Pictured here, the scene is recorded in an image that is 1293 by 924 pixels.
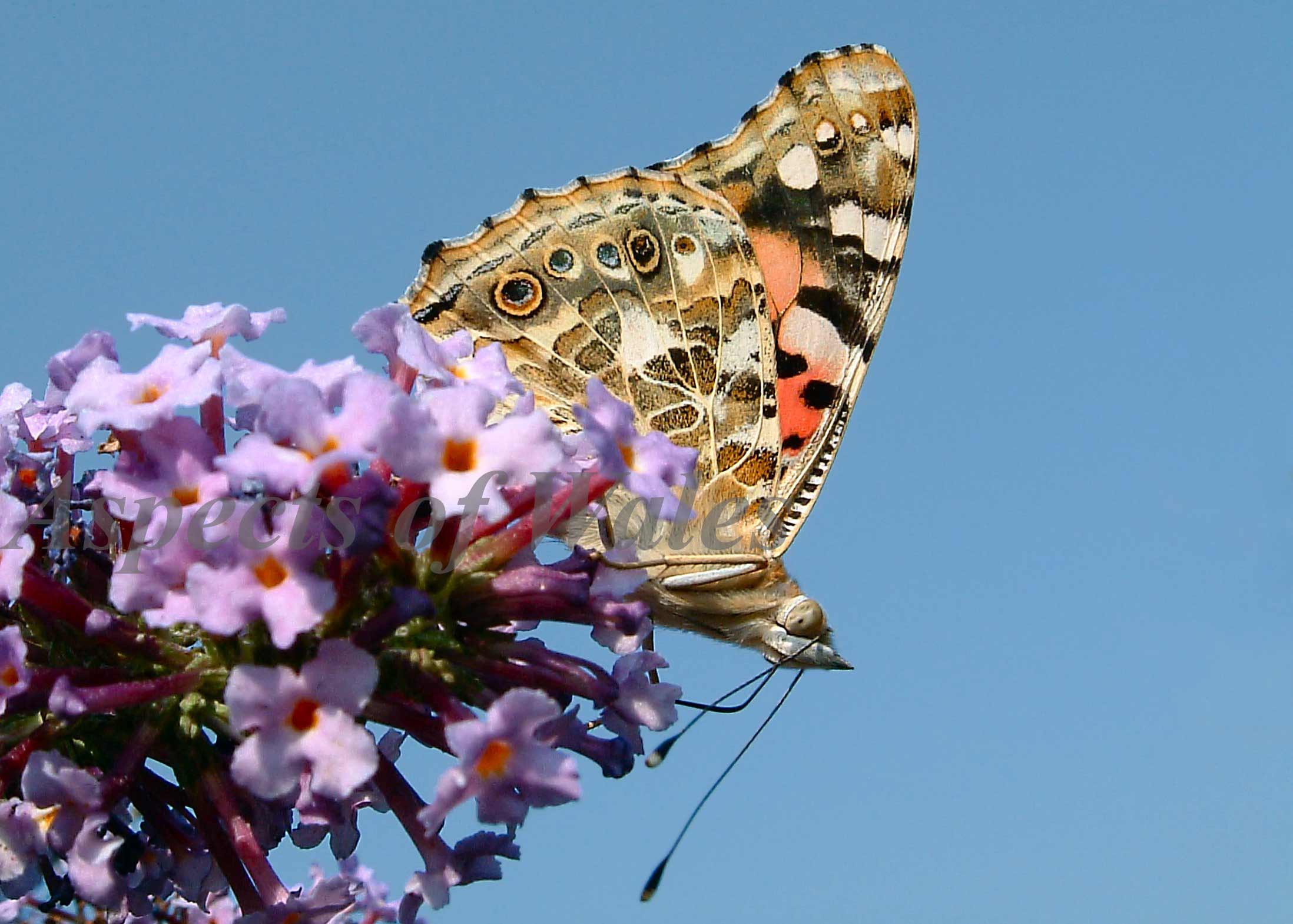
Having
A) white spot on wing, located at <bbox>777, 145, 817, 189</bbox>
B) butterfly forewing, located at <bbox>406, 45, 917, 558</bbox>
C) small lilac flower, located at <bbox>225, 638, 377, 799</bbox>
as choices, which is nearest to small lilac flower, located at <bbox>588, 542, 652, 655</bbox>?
small lilac flower, located at <bbox>225, 638, 377, 799</bbox>

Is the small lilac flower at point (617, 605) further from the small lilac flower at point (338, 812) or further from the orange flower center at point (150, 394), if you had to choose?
the orange flower center at point (150, 394)

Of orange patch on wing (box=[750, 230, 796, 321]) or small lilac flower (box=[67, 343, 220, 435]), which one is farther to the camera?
orange patch on wing (box=[750, 230, 796, 321])

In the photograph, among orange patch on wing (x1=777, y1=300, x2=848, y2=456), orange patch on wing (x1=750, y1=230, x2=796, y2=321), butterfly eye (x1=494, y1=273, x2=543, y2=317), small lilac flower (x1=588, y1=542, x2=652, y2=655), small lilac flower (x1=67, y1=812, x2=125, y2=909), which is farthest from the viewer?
orange patch on wing (x1=750, y1=230, x2=796, y2=321)

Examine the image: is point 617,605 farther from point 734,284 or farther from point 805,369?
point 734,284

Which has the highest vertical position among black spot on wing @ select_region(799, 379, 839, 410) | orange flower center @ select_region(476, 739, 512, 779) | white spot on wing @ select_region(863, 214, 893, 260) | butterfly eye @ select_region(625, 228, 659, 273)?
white spot on wing @ select_region(863, 214, 893, 260)

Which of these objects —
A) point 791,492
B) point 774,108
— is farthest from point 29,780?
point 774,108

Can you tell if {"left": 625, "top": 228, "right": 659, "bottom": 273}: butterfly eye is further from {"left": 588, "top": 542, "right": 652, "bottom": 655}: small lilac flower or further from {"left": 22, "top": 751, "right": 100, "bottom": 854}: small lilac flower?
{"left": 22, "top": 751, "right": 100, "bottom": 854}: small lilac flower

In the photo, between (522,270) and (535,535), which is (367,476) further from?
(522,270)
